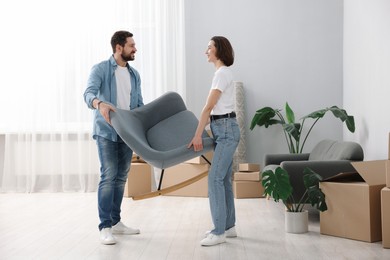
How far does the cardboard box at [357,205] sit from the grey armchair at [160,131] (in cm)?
94

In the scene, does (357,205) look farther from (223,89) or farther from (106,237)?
(106,237)

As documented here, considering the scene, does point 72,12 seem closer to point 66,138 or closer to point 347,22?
point 66,138

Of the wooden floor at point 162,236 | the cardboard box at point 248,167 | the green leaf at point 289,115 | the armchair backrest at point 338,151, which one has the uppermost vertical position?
the green leaf at point 289,115

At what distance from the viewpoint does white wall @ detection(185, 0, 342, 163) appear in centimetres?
717

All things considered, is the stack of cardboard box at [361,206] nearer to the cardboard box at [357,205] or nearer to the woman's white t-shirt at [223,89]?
the cardboard box at [357,205]

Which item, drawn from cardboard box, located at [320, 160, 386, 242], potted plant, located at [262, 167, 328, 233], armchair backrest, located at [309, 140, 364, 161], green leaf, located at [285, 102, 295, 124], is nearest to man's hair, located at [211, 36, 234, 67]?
potted plant, located at [262, 167, 328, 233]

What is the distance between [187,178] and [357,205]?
2993 millimetres

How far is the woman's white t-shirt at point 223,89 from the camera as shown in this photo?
3840mm

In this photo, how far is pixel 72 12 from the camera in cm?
741

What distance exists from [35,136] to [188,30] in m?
2.25

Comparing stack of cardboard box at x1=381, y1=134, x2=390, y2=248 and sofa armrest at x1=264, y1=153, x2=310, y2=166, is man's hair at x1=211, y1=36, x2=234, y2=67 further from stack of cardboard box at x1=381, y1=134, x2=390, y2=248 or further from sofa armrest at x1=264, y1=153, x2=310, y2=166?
sofa armrest at x1=264, y1=153, x2=310, y2=166

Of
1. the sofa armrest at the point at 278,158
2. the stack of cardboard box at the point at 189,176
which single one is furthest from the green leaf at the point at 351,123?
the stack of cardboard box at the point at 189,176

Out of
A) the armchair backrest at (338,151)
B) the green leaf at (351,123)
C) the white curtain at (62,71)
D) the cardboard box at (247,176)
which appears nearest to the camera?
the armchair backrest at (338,151)

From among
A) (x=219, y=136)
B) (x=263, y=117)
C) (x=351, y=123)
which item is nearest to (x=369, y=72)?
(x=351, y=123)
